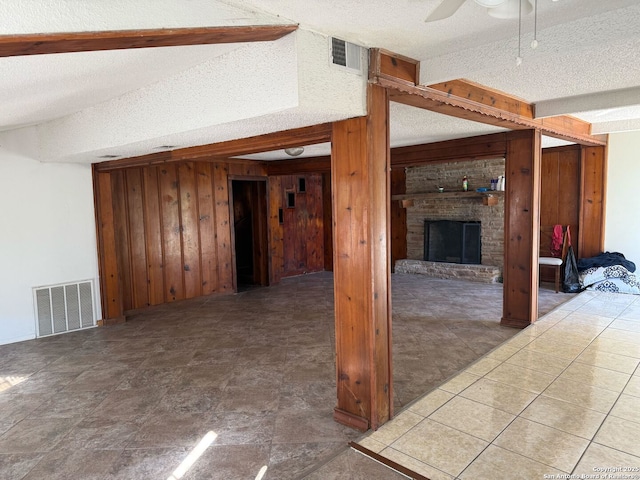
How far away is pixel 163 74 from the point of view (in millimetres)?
2732

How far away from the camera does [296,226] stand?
828 cm

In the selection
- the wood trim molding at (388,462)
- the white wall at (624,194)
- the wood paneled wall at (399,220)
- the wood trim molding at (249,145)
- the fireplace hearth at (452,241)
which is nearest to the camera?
the wood trim molding at (388,462)

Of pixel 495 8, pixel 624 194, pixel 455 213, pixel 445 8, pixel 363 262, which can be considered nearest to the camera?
pixel 445 8

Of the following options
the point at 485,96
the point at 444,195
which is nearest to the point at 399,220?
the point at 444,195

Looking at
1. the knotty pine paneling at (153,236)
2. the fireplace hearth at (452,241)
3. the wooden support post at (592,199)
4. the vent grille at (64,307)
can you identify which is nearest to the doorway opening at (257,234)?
the knotty pine paneling at (153,236)

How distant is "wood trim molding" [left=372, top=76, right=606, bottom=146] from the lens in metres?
2.67

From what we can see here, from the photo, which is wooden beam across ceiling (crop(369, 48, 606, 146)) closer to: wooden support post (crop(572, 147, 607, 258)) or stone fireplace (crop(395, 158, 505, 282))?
wooden support post (crop(572, 147, 607, 258))

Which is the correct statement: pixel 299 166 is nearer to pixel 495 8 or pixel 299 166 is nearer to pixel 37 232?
pixel 37 232

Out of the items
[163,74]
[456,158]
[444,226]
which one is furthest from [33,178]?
[444,226]

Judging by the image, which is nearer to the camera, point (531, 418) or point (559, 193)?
point (531, 418)

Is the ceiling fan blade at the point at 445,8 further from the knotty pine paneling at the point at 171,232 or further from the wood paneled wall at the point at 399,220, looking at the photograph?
the wood paneled wall at the point at 399,220

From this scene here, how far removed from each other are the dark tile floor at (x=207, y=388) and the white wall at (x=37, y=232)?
459 millimetres

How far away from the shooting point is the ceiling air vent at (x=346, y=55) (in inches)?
89.4

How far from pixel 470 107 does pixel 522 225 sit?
1999 mm
